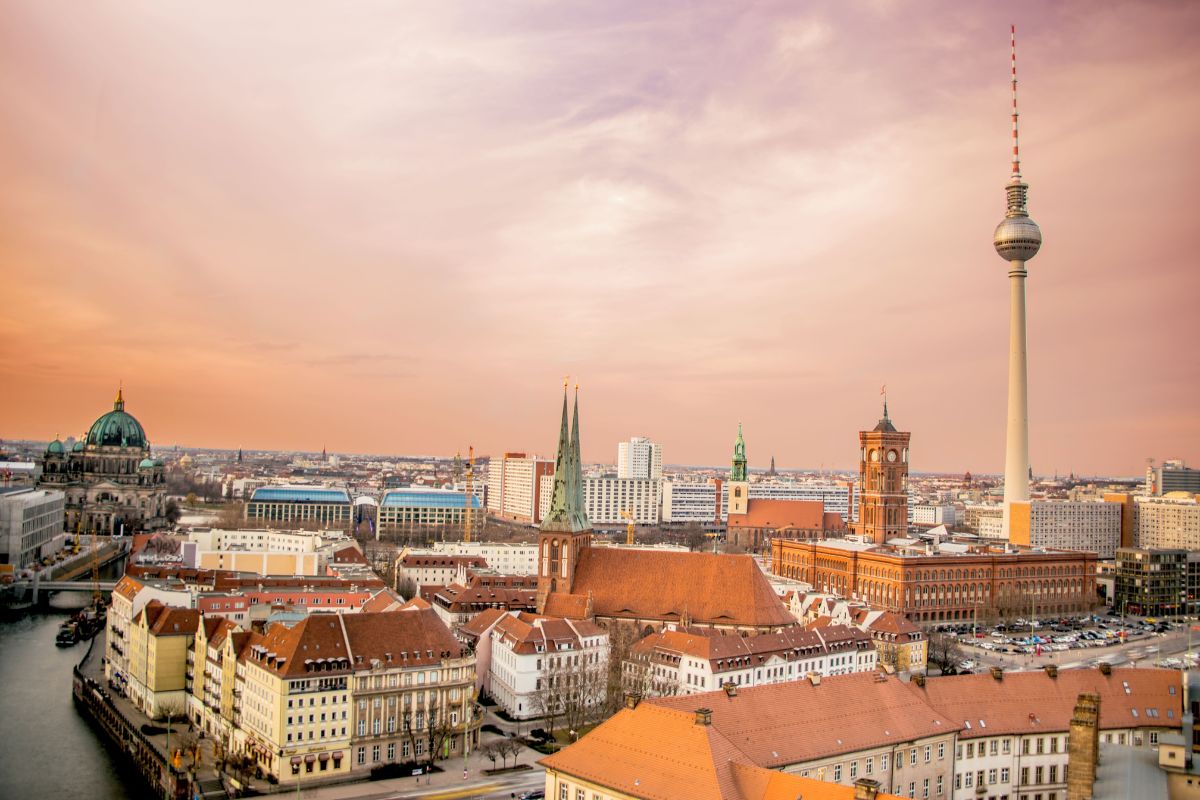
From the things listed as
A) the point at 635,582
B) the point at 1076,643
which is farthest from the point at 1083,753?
the point at 1076,643

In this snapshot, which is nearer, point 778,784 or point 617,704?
point 778,784

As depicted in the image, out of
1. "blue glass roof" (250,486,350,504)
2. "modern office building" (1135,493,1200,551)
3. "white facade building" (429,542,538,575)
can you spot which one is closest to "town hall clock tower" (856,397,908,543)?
"white facade building" (429,542,538,575)

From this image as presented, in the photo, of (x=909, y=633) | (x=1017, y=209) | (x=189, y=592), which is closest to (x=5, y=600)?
(x=189, y=592)

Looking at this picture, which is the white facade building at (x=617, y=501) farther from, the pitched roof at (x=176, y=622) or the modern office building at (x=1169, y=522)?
the pitched roof at (x=176, y=622)

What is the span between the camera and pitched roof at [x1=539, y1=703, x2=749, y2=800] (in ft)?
92.3

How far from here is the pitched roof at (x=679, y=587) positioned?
60250 mm

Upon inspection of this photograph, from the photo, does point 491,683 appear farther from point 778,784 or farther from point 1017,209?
point 1017,209

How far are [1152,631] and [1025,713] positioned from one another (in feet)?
175

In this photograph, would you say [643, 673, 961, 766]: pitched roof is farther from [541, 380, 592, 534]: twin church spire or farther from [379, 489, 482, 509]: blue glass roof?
[379, 489, 482, 509]: blue glass roof

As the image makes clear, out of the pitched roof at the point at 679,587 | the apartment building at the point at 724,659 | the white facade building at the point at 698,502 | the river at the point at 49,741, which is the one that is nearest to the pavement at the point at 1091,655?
the apartment building at the point at 724,659

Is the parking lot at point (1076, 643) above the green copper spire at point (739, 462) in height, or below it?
below

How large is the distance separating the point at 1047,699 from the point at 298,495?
126 meters

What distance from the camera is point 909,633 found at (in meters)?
63.3

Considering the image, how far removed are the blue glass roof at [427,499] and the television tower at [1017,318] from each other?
2748 inches
